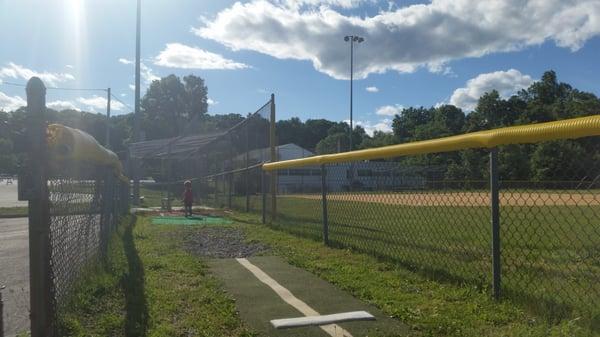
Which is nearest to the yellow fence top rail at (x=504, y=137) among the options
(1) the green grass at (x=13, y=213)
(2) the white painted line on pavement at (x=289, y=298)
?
(2) the white painted line on pavement at (x=289, y=298)

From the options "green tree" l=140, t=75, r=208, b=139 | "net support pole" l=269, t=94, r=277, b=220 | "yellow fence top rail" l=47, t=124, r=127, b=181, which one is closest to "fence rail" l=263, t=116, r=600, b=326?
"net support pole" l=269, t=94, r=277, b=220

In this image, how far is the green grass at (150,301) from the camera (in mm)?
4293

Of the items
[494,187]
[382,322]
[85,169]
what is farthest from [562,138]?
[85,169]

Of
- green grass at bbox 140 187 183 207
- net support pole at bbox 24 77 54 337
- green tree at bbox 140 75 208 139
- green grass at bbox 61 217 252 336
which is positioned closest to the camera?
net support pole at bbox 24 77 54 337

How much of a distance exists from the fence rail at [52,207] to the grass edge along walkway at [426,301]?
8.67 feet

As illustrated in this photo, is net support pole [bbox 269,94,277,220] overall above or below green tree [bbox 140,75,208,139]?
below

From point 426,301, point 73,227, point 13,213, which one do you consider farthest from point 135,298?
point 13,213

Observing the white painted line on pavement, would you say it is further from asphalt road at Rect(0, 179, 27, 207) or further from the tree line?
asphalt road at Rect(0, 179, 27, 207)

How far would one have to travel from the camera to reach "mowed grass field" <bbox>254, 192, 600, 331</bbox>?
470 cm

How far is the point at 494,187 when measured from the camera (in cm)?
468

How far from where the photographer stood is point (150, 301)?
5121 millimetres

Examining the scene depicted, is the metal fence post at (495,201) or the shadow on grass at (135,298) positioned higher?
the metal fence post at (495,201)

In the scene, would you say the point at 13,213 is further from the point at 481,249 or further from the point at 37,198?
the point at 37,198

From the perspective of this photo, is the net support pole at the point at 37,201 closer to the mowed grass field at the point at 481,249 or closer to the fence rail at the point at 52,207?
the fence rail at the point at 52,207
